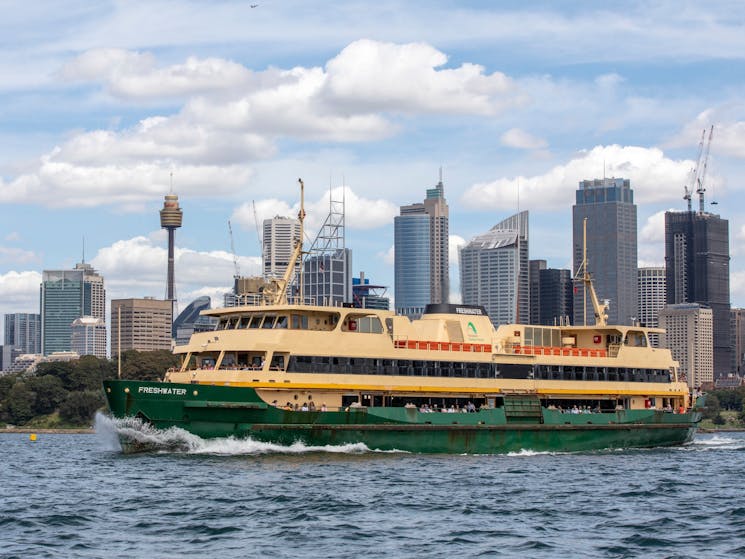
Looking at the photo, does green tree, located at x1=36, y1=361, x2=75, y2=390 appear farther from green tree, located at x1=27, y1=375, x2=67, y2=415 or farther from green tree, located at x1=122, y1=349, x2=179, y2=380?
green tree, located at x1=122, y1=349, x2=179, y2=380

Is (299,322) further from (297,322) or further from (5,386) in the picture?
(5,386)

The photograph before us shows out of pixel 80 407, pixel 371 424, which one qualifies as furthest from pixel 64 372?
pixel 371 424

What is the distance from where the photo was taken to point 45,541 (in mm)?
30656

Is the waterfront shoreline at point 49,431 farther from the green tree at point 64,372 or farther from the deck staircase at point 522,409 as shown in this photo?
the deck staircase at point 522,409

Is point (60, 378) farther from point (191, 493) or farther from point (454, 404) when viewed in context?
point (191, 493)

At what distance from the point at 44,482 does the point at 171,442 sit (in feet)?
→ 24.3

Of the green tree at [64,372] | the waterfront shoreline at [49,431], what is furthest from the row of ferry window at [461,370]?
the green tree at [64,372]

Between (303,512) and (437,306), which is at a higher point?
(437,306)

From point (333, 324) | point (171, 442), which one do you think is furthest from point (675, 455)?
point (171, 442)

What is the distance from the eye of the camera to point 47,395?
149 m

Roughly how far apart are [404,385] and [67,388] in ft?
359

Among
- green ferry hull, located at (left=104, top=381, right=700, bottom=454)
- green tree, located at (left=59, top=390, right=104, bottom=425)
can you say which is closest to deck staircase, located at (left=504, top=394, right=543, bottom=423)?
green ferry hull, located at (left=104, top=381, right=700, bottom=454)

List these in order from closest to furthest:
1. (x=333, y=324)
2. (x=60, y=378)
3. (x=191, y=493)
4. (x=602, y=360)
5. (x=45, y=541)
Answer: (x=45, y=541) → (x=191, y=493) → (x=333, y=324) → (x=602, y=360) → (x=60, y=378)

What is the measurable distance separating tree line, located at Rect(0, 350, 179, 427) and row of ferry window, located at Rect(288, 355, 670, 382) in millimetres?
87894
